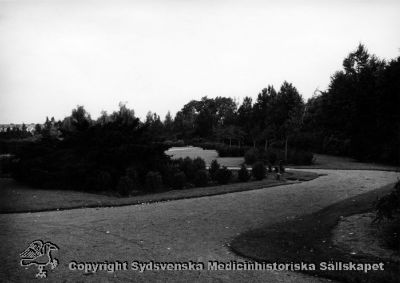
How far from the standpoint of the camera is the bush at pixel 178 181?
1645cm

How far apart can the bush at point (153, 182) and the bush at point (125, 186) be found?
2.77 feet

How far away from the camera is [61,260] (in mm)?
6328

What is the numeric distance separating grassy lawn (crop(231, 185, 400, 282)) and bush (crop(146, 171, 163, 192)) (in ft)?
24.9

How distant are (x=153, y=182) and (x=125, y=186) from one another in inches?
54.2

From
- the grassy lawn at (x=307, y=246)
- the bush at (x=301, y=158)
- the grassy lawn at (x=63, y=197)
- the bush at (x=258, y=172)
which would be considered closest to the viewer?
the grassy lawn at (x=307, y=246)

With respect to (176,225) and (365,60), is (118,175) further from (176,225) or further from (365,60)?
(365,60)

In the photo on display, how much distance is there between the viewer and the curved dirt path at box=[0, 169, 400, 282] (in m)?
5.77

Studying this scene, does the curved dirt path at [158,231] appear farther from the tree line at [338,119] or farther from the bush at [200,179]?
the tree line at [338,119]

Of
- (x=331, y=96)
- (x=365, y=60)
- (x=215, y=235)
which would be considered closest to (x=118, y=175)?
(x=215, y=235)

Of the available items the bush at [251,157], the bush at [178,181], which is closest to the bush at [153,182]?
the bush at [178,181]

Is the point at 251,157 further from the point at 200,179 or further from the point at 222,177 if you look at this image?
the point at 200,179

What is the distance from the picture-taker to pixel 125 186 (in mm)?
15070

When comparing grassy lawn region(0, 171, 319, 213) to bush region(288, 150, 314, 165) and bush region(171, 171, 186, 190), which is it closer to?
bush region(171, 171, 186, 190)

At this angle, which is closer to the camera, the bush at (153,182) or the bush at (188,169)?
the bush at (153,182)
